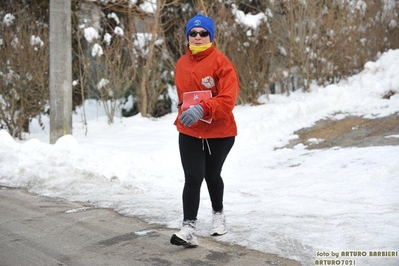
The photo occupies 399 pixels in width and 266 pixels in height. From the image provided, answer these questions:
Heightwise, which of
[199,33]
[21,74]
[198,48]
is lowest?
[21,74]

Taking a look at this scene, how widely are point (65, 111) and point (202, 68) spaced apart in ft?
18.6

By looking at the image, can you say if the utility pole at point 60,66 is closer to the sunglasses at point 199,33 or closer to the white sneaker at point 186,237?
the sunglasses at point 199,33

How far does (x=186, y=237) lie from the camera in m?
4.75

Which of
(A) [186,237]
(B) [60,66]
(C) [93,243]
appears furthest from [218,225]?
(B) [60,66]

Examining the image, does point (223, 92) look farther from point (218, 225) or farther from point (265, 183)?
point (265, 183)

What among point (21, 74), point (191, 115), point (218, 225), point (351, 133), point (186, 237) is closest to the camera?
point (191, 115)

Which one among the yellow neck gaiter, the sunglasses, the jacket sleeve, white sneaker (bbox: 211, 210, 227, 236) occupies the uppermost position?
the sunglasses

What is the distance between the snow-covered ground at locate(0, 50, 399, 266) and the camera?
16.0ft

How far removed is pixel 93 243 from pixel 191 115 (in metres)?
1.39

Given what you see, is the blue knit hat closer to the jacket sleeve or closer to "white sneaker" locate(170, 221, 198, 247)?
the jacket sleeve

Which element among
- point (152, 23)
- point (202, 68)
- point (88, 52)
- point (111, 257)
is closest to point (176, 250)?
point (111, 257)

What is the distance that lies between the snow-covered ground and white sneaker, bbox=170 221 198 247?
34cm

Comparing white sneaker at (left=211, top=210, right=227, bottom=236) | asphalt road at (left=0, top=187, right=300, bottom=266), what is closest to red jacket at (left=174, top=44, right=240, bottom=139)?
white sneaker at (left=211, top=210, right=227, bottom=236)

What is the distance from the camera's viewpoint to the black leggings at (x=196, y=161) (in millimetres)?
4848
